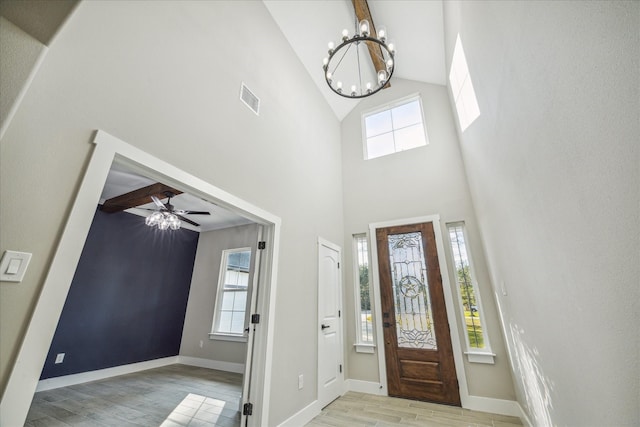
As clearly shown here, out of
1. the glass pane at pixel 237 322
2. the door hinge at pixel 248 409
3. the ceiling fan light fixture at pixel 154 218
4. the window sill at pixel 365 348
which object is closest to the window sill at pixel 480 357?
the window sill at pixel 365 348

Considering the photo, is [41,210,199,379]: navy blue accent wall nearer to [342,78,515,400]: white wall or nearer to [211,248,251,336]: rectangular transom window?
[211,248,251,336]: rectangular transom window

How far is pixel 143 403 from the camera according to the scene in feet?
10.6

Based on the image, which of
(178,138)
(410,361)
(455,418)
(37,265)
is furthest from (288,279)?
(455,418)

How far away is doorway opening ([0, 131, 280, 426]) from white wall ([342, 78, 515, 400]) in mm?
2069

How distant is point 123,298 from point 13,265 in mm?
4691

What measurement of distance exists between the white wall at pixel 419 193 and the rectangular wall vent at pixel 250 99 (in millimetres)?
2539

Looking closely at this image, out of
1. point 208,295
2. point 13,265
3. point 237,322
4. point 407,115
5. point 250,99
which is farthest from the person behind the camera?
point 208,295

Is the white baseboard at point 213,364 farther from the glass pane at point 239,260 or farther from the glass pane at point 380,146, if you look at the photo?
the glass pane at point 380,146

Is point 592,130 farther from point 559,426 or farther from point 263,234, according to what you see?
point 263,234

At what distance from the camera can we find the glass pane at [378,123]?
503cm

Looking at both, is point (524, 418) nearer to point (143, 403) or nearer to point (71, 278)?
point (71, 278)

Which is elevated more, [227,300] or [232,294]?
[232,294]

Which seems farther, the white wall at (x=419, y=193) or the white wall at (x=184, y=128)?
the white wall at (x=419, y=193)

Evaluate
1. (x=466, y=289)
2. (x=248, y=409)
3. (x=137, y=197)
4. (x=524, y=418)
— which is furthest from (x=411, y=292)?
(x=137, y=197)
